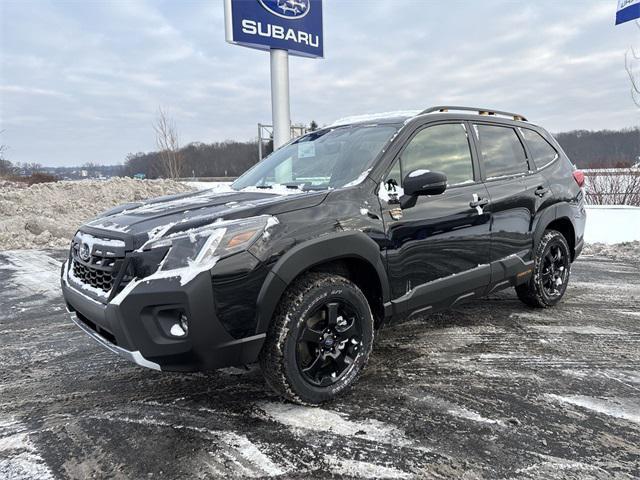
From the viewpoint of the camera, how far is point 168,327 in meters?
2.36

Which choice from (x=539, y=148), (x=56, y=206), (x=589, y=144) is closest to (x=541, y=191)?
(x=539, y=148)

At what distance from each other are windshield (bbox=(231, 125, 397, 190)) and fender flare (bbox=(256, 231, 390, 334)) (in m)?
0.44

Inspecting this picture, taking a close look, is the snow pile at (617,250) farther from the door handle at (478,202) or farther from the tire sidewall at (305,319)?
the tire sidewall at (305,319)

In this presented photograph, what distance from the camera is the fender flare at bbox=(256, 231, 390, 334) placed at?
8.17 feet

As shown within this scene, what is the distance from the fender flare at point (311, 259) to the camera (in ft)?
8.17

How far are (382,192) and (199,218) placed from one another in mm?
1214

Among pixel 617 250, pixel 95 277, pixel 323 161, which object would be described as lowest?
pixel 617 250

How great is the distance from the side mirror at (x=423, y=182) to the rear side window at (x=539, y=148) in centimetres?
196

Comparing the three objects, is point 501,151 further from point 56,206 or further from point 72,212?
point 56,206

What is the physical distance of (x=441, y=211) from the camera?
3342 millimetres

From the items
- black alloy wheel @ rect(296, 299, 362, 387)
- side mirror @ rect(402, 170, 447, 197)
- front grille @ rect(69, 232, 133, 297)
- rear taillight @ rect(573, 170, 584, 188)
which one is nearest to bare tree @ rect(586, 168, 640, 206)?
rear taillight @ rect(573, 170, 584, 188)

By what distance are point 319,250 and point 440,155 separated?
146cm

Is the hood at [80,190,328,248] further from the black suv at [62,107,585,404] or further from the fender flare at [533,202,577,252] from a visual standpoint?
the fender flare at [533,202,577,252]

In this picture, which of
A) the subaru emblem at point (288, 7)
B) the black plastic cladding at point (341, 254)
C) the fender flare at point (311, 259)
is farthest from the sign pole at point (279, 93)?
the fender flare at point (311, 259)
